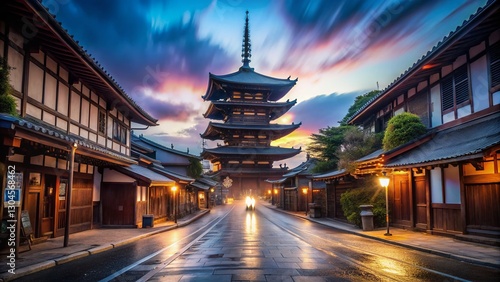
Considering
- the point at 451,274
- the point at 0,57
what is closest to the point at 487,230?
the point at 451,274

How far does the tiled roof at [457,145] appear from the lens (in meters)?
11.1

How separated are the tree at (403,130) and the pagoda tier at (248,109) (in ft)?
120

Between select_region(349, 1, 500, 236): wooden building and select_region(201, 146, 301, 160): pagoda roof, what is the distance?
121ft

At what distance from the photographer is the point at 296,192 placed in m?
40.4

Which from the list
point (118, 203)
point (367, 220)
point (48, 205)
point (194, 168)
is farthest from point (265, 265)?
point (194, 168)

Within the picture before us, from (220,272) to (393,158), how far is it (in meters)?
11.6

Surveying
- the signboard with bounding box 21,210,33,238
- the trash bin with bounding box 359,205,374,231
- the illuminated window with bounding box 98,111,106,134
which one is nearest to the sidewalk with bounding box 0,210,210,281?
the signboard with bounding box 21,210,33,238

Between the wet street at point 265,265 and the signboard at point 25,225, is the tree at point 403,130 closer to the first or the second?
the wet street at point 265,265

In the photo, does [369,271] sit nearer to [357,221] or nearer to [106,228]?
[357,221]

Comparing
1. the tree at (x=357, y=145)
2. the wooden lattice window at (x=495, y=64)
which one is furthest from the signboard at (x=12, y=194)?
the tree at (x=357, y=145)

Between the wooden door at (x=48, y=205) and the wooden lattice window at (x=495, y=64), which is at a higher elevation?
the wooden lattice window at (x=495, y=64)

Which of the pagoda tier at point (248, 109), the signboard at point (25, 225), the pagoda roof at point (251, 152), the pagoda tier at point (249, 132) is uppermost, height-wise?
the pagoda tier at point (248, 109)

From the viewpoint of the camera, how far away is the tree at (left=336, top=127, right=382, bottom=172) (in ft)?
77.8

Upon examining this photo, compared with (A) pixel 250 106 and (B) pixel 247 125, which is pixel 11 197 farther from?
(A) pixel 250 106
